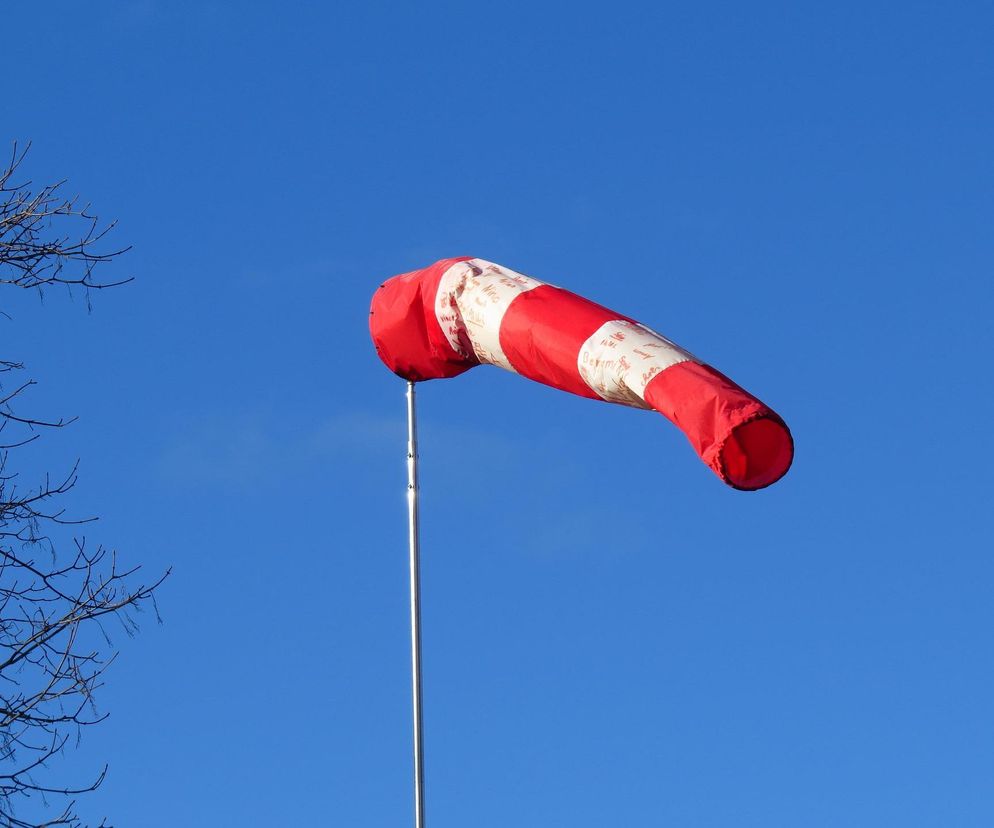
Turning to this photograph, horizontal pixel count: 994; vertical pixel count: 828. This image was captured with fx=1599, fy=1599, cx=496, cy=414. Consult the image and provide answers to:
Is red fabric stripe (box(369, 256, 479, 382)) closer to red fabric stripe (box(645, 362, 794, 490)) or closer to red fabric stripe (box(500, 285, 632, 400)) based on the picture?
red fabric stripe (box(500, 285, 632, 400))

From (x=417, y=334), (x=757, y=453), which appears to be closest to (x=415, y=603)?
(x=417, y=334)

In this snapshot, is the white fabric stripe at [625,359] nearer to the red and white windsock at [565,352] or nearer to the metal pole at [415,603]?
the red and white windsock at [565,352]

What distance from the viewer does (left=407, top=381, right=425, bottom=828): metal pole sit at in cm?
1007

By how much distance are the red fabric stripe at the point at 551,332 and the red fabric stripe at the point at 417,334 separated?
2.89ft

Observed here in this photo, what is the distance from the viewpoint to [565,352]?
9.95 metres

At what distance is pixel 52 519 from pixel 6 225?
146 cm

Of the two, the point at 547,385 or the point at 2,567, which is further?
the point at 547,385

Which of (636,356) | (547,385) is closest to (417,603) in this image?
(547,385)

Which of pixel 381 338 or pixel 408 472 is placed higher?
pixel 381 338

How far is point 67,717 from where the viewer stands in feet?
24.0

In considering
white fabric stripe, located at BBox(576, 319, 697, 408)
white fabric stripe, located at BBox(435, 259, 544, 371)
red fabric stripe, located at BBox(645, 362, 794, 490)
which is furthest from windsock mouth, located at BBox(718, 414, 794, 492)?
white fabric stripe, located at BBox(435, 259, 544, 371)

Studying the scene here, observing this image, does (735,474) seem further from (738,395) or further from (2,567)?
(2,567)

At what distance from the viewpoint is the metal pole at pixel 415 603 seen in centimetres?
1007

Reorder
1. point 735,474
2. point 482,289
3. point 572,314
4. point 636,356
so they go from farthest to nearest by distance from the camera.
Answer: point 482,289 < point 572,314 < point 636,356 < point 735,474
